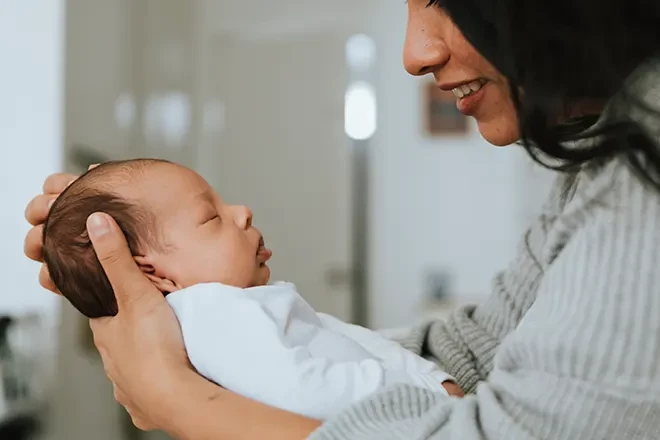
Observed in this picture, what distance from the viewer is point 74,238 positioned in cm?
100

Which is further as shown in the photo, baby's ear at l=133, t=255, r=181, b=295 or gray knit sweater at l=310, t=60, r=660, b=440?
baby's ear at l=133, t=255, r=181, b=295

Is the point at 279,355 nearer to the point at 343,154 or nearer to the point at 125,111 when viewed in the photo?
the point at 125,111

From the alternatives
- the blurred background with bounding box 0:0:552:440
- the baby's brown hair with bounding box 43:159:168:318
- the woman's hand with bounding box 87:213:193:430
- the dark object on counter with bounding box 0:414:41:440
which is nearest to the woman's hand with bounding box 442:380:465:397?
the woman's hand with bounding box 87:213:193:430

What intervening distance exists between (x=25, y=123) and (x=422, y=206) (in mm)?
2374

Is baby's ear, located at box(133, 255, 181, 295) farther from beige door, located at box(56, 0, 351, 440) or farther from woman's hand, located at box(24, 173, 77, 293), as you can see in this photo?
beige door, located at box(56, 0, 351, 440)

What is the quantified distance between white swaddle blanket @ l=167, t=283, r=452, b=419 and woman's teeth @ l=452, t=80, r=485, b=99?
0.32m

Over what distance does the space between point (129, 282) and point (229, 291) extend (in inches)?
4.6

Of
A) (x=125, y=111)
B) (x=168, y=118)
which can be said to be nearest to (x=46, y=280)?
(x=125, y=111)

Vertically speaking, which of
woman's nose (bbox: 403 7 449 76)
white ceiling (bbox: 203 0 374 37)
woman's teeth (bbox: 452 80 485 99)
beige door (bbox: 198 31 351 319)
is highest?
white ceiling (bbox: 203 0 374 37)

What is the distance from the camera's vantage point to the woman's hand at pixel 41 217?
1.10 m

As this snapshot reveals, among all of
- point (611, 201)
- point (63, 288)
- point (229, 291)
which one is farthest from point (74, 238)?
point (611, 201)

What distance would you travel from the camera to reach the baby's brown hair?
3.23 feet

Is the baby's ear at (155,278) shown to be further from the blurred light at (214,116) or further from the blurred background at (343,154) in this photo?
the blurred light at (214,116)

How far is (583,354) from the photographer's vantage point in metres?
0.65
